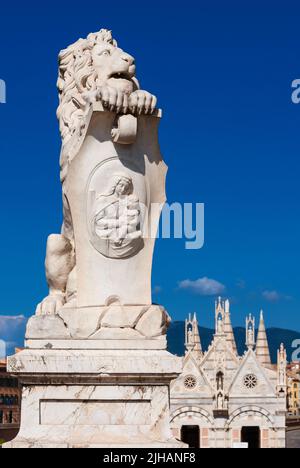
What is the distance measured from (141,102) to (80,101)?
87cm

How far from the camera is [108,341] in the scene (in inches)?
336

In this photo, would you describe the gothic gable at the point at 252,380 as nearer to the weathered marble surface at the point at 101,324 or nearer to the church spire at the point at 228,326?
the church spire at the point at 228,326

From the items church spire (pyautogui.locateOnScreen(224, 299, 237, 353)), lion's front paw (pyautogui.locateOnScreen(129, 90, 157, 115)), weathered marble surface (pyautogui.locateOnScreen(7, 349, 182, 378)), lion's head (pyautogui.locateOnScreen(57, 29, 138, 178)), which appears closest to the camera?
weathered marble surface (pyautogui.locateOnScreen(7, 349, 182, 378))

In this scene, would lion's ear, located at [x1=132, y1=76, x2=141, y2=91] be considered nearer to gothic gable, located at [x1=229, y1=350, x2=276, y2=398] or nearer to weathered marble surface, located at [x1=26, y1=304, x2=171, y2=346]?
weathered marble surface, located at [x1=26, y1=304, x2=171, y2=346]

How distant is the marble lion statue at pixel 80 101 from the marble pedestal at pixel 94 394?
0.75m

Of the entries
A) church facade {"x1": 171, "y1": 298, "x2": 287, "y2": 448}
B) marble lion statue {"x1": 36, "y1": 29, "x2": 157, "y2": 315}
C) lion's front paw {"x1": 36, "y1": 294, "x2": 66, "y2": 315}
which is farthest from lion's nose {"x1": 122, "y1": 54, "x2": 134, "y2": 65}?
church facade {"x1": 171, "y1": 298, "x2": 287, "y2": 448}

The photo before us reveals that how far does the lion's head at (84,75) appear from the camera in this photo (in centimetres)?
912

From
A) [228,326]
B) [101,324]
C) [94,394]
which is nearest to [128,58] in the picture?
[101,324]

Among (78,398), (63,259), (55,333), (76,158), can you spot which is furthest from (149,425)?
(76,158)

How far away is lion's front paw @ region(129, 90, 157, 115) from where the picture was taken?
8773 millimetres

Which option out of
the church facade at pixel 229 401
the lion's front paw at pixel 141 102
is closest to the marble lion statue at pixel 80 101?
the lion's front paw at pixel 141 102

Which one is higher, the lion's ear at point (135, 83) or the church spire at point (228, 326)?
the church spire at point (228, 326)

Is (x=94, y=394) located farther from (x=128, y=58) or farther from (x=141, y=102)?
(x=128, y=58)

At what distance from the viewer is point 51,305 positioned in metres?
9.05
